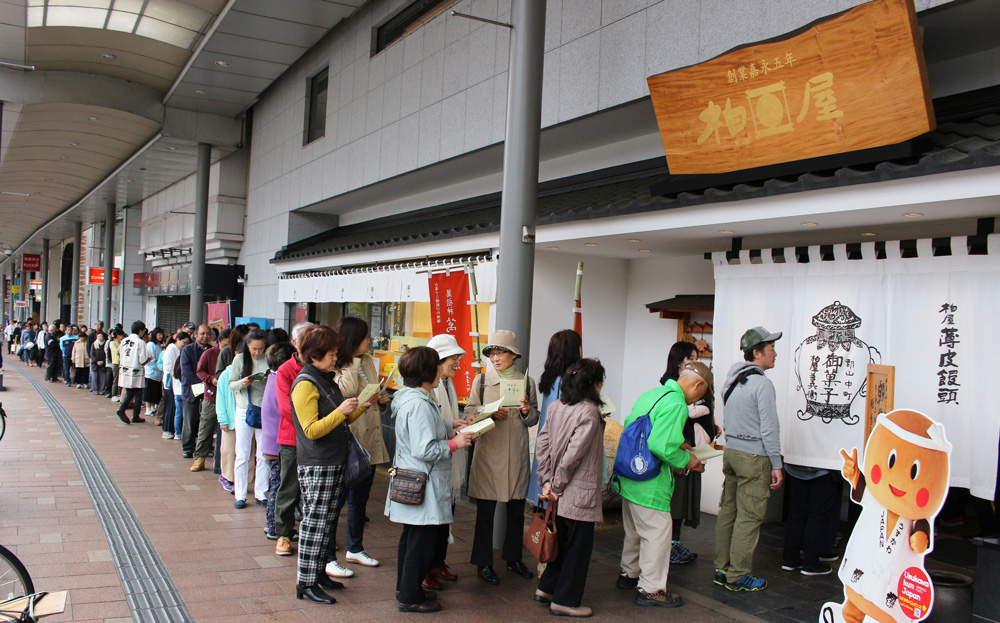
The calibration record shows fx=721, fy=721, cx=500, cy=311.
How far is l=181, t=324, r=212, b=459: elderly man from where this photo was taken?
398 inches

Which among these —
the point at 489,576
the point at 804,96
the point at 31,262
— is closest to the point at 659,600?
the point at 489,576

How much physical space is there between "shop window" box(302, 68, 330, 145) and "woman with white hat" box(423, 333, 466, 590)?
11.1 m

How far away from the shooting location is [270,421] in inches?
249

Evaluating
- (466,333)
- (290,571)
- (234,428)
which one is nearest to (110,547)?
(290,571)

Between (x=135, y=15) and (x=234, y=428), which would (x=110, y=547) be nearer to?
(x=234, y=428)

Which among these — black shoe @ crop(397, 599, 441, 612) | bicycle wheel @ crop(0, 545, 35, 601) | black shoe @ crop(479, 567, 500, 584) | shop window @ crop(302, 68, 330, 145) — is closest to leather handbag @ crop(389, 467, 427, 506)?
black shoe @ crop(397, 599, 441, 612)

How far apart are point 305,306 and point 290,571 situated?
10487mm

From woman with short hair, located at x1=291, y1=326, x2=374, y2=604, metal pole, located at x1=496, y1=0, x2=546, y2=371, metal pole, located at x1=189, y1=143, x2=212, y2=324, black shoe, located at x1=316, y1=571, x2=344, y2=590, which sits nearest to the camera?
woman with short hair, located at x1=291, y1=326, x2=374, y2=604

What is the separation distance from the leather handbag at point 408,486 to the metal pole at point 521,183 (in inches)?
77.2

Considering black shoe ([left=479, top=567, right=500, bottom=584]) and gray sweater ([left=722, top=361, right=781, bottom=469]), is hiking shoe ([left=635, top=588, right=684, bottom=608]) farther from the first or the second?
gray sweater ([left=722, top=361, right=781, bottom=469])

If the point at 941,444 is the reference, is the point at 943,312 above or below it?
above

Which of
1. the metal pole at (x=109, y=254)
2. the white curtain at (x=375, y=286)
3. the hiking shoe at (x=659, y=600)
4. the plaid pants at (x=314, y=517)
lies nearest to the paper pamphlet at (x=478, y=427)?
the plaid pants at (x=314, y=517)

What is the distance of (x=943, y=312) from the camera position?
557cm

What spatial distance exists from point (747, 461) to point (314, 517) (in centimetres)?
341
